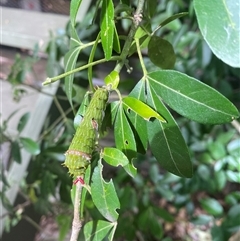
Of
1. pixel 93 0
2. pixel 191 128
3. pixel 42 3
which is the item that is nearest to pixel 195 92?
pixel 191 128

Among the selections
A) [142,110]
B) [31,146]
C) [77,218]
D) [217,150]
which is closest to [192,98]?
[142,110]

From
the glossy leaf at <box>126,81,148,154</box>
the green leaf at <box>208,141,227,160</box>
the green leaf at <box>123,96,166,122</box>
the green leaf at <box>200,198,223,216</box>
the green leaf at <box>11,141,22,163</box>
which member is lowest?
the green leaf at <box>200,198,223,216</box>

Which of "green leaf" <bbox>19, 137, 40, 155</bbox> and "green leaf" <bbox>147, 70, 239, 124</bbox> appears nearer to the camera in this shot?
"green leaf" <bbox>147, 70, 239, 124</bbox>

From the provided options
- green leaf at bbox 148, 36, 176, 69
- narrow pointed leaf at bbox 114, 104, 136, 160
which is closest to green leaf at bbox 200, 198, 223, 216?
green leaf at bbox 148, 36, 176, 69

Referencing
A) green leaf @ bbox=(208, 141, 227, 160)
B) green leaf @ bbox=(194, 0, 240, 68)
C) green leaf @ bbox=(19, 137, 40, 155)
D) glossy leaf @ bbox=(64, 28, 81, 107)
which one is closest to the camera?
green leaf @ bbox=(194, 0, 240, 68)

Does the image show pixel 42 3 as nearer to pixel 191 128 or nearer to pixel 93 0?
pixel 93 0

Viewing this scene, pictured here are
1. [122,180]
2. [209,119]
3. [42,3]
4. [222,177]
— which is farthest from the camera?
[42,3]

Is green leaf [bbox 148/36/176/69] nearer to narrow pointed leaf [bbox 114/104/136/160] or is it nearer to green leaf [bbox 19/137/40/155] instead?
narrow pointed leaf [bbox 114/104/136/160]
